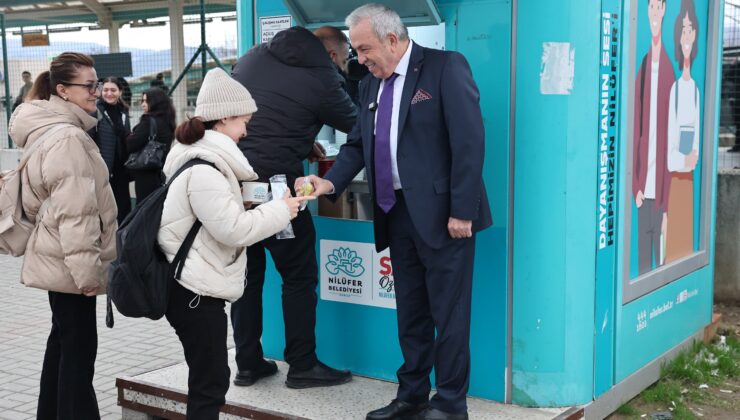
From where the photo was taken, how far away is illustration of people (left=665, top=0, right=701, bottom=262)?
4.66 meters

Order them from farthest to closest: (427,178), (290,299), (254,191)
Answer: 1. (290,299)
2. (427,178)
3. (254,191)

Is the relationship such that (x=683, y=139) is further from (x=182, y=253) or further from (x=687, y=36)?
(x=182, y=253)

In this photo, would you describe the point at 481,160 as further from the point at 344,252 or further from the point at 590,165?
the point at 344,252

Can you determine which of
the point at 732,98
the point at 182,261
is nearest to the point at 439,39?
the point at 182,261

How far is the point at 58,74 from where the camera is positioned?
3.62 m

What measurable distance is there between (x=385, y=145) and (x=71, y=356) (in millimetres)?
1633

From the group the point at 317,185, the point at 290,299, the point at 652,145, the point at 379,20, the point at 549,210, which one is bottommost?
the point at 290,299

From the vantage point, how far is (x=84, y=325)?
12.0ft

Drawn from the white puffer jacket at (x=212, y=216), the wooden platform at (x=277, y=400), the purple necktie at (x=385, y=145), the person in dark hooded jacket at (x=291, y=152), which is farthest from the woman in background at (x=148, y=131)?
the white puffer jacket at (x=212, y=216)

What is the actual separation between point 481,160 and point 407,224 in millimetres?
455

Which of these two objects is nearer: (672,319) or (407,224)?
(407,224)

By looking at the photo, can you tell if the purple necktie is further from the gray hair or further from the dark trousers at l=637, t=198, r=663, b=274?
the dark trousers at l=637, t=198, r=663, b=274

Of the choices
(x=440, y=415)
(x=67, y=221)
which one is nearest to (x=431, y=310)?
(x=440, y=415)

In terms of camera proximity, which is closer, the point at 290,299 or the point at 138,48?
the point at 290,299
